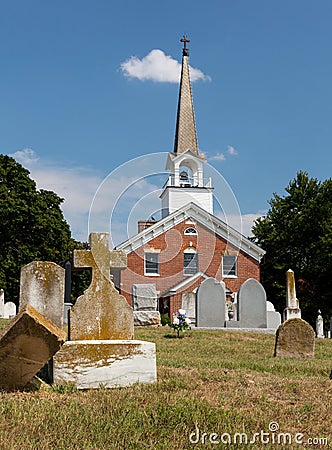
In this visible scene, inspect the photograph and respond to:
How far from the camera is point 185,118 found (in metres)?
45.4

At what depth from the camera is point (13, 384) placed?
570 cm

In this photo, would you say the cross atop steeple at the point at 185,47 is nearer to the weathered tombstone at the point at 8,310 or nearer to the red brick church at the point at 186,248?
the red brick church at the point at 186,248

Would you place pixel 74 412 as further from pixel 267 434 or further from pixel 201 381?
pixel 201 381

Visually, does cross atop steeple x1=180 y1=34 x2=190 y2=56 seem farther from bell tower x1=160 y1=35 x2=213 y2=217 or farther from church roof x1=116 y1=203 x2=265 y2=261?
church roof x1=116 y1=203 x2=265 y2=261

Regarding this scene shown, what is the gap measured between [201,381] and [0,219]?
112 ft

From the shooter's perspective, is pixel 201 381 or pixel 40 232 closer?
pixel 201 381

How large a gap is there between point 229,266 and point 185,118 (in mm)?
13980

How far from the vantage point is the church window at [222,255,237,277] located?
1492 inches

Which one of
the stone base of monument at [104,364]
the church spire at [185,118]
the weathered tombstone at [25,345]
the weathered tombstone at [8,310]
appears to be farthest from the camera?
the church spire at [185,118]

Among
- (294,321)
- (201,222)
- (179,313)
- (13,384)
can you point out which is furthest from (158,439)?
(201,222)

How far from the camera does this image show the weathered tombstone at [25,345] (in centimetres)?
542

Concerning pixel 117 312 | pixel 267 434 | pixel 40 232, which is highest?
pixel 40 232

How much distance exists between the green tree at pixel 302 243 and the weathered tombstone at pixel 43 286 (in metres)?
35.8
